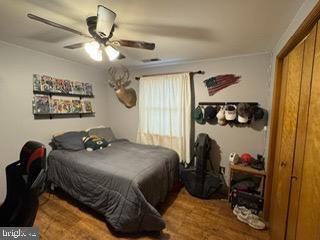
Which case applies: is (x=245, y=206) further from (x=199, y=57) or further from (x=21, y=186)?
(x=21, y=186)

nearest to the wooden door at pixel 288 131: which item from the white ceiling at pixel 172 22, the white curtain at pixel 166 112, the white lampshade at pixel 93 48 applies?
the white ceiling at pixel 172 22

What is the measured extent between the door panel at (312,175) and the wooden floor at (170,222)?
3.40 ft

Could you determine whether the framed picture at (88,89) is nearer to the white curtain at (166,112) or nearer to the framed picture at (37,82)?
the framed picture at (37,82)

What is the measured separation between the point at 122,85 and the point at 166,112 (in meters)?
1.15

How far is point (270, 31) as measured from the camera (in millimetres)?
1845

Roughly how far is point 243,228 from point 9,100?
134 inches

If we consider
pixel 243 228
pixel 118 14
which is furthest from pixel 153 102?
pixel 243 228

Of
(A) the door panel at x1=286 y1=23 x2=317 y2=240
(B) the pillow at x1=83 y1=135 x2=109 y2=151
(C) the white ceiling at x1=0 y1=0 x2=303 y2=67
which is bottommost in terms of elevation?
(B) the pillow at x1=83 y1=135 x2=109 y2=151

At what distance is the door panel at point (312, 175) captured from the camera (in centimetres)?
97

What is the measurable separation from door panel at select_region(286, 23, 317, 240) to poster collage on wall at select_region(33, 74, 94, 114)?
3168 millimetres

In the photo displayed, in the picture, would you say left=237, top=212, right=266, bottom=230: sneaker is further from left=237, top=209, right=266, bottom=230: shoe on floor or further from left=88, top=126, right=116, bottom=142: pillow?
left=88, top=126, right=116, bottom=142: pillow

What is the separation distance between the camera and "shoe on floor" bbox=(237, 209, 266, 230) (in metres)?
2.06

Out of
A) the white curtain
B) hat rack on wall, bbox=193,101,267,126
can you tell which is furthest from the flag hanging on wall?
the white curtain

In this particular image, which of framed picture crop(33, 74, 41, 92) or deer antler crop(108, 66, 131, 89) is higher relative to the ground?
deer antler crop(108, 66, 131, 89)
